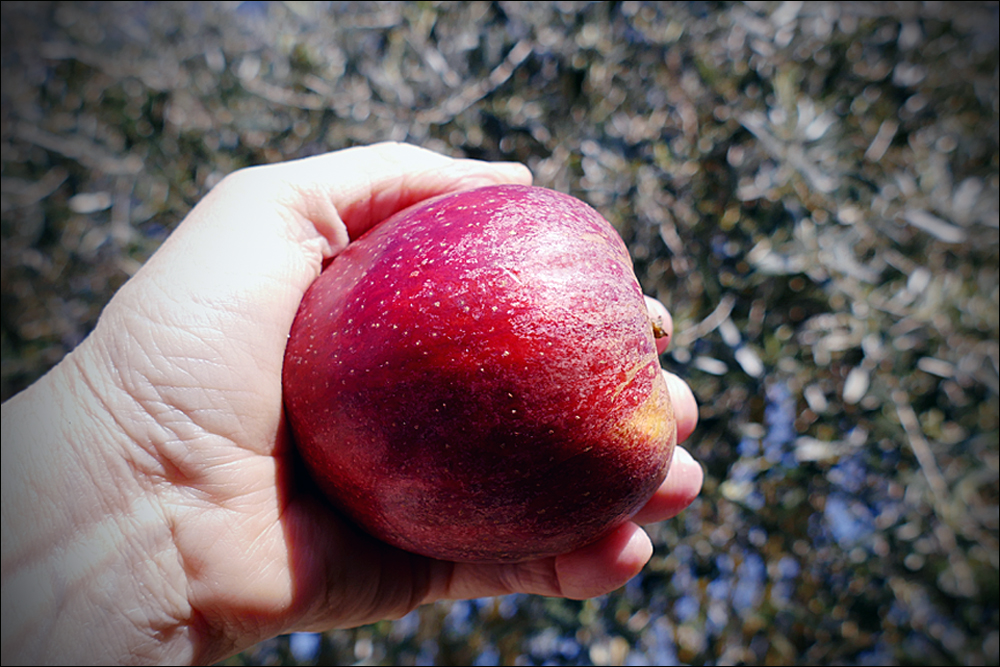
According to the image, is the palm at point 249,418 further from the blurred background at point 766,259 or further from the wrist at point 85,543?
the blurred background at point 766,259

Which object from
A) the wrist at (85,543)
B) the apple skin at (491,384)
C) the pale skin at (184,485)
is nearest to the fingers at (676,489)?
the pale skin at (184,485)

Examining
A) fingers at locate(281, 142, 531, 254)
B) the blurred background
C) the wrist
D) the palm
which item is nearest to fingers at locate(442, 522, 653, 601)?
the palm

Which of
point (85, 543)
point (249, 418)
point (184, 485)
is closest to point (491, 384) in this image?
point (249, 418)

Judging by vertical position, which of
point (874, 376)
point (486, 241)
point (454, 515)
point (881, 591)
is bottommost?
point (881, 591)

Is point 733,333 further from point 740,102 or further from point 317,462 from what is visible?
point 317,462

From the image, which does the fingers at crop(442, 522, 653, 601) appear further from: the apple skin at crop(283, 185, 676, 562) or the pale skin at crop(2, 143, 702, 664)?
the apple skin at crop(283, 185, 676, 562)

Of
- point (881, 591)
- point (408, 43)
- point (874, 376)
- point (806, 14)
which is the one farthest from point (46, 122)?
point (881, 591)

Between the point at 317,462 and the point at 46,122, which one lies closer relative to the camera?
the point at 317,462
